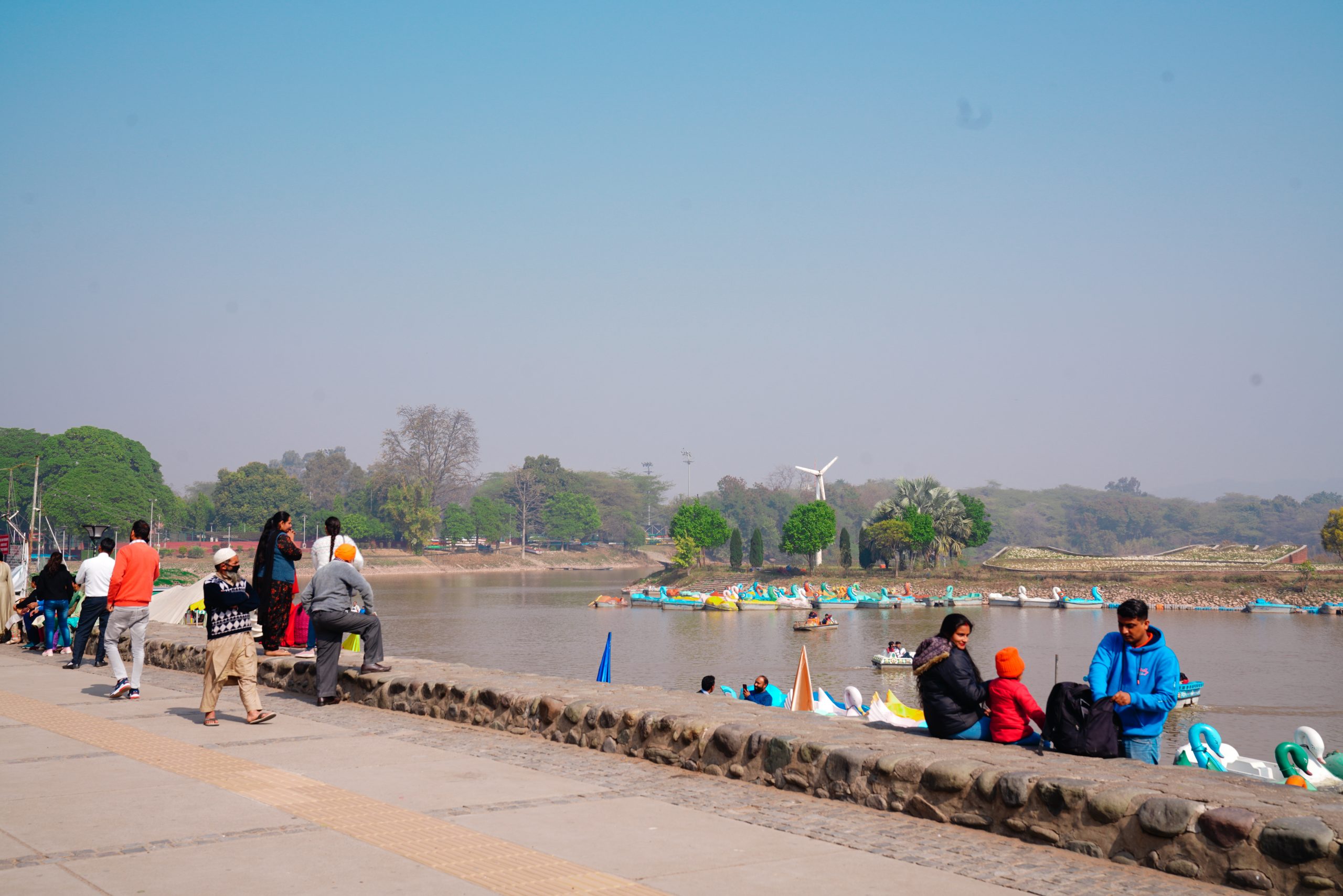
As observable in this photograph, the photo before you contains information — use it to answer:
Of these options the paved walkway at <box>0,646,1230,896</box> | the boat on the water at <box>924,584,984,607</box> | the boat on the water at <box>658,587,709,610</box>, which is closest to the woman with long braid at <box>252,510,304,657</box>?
the paved walkway at <box>0,646,1230,896</box>

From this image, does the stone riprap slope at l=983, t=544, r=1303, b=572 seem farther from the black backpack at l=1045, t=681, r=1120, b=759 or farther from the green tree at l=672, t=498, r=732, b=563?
the black backpack at l=1045, t=681, r=1120, b=759

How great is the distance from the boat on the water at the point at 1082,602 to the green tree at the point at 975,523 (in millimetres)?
14518

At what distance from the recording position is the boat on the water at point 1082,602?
247ft

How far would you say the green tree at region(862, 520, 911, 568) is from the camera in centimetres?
8600

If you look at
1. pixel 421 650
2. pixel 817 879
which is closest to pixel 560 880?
pixel 817 879

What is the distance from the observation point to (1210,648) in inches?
1852

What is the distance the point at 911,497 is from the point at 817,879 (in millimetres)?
89516

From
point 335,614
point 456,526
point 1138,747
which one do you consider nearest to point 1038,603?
point 335,614

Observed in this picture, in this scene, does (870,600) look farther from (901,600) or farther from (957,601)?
(957,601)

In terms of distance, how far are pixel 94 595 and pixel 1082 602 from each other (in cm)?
7278

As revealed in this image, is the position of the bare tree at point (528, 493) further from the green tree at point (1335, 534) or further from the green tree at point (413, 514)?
the green tree at point (1335, 534)

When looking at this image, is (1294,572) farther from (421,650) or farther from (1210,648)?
(421,650)

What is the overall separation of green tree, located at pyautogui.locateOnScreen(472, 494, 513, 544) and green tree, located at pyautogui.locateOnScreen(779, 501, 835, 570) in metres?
57.5

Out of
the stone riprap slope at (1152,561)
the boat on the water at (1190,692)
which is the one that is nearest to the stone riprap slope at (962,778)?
the boat on the water at (1190,692)
